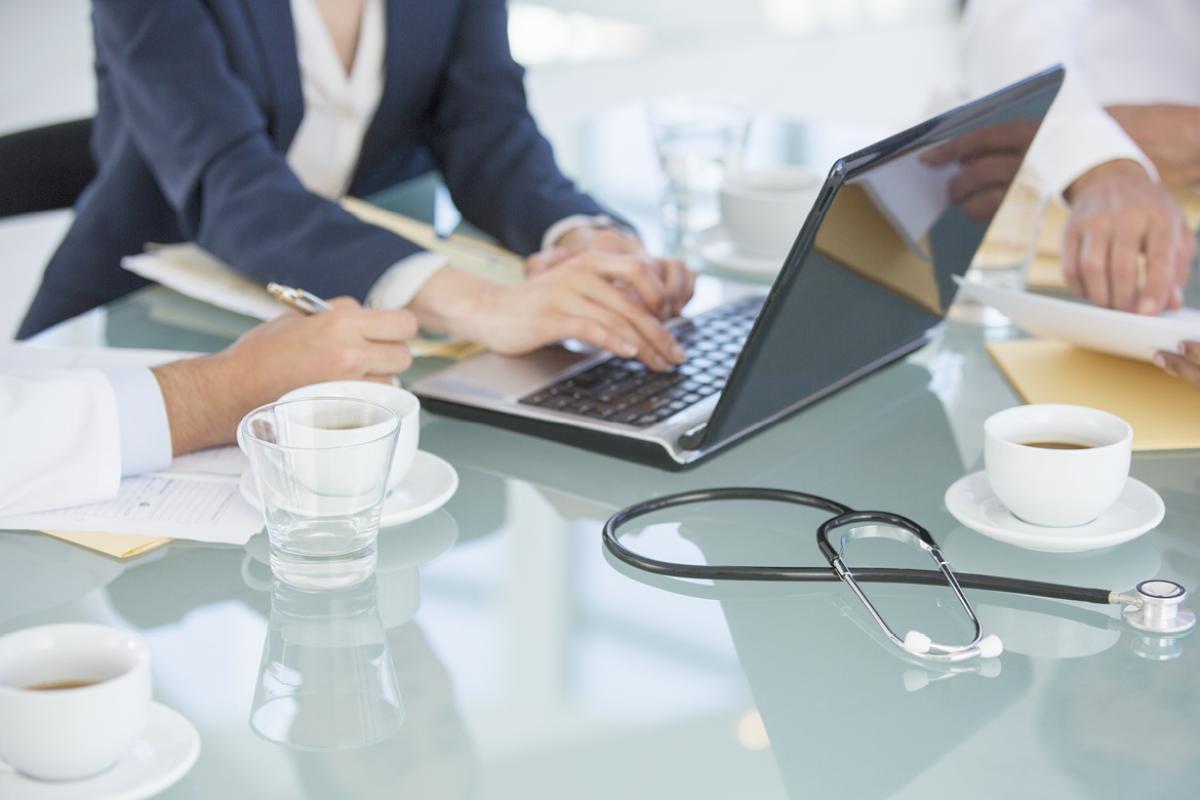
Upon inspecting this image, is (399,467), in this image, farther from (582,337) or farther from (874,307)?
(874,307)

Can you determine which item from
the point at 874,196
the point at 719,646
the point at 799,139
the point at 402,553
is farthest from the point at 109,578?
the point at 799,139

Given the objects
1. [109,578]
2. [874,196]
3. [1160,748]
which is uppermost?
[874,196]

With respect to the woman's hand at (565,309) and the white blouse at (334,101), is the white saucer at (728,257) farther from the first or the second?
the woman's hand at (565,309)

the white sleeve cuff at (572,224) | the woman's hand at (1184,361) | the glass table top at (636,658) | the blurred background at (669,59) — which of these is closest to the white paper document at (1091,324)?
the woman's hand at (1184,361)

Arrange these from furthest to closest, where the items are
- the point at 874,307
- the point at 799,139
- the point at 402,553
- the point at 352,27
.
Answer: the point at 799,139 < the point at 352,27 < the point at 874,307 < the point at 402,553

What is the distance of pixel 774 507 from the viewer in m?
0.99

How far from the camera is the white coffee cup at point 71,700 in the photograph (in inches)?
23.9

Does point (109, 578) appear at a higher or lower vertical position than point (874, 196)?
lower

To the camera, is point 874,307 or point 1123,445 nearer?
point 1123,445

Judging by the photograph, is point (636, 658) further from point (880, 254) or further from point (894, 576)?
point (880, 254)

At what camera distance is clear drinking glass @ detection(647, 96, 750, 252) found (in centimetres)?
166

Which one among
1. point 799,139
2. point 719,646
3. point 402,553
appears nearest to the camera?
point 719,646

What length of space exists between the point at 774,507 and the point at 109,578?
47 cm

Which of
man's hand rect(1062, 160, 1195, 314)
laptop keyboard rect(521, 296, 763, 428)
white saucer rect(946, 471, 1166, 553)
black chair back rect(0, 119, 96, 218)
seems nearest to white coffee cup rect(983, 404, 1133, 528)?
white saucer rect(946, 471, 1166, 553)
